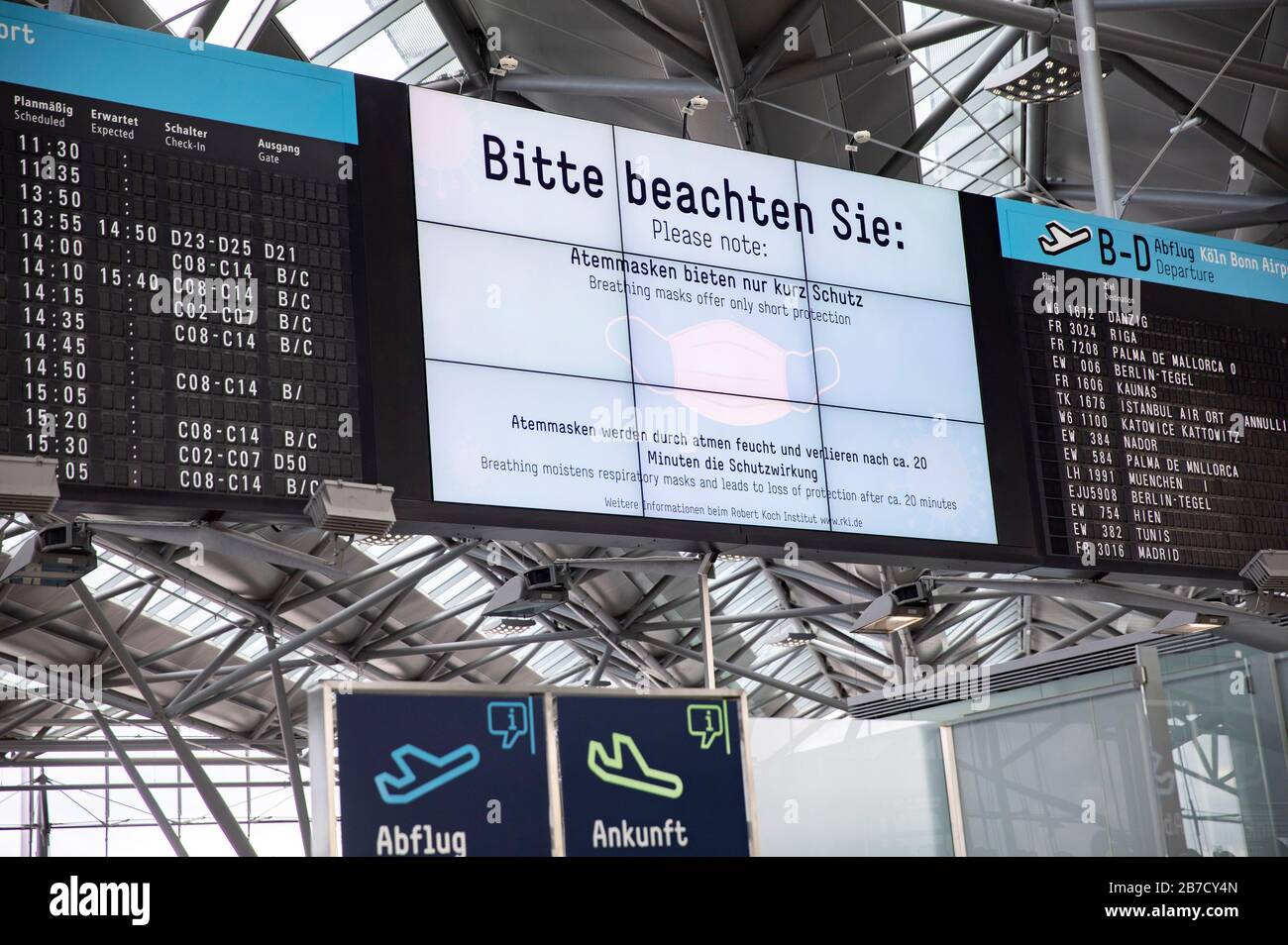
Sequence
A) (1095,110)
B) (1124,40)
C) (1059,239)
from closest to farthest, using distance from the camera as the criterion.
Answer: (1059,239) < (1095,110) < (1124,40)

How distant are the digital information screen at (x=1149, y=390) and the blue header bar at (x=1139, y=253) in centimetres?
1

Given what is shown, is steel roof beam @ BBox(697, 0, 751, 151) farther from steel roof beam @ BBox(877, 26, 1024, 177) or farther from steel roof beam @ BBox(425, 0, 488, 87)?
steel roof beam @ BBox(425, 0, 488, 87)

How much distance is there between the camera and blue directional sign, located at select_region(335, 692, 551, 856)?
24.1ft

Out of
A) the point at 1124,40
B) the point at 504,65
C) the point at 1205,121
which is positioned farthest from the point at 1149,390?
the point at 1205,121

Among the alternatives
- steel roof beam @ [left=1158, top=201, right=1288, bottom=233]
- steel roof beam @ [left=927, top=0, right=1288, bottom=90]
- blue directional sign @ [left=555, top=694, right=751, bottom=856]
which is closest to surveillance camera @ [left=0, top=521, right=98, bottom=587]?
blue directional sign @ [left=555, top=694, right=751, bottom=856]

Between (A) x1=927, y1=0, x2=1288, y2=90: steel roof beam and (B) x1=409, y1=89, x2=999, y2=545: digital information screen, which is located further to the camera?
(A) x1=927, y1=0, x2=1288, y2=90: steel roof beam

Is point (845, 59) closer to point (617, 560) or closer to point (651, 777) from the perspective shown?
point (617, 560)

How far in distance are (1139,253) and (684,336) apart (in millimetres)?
4149

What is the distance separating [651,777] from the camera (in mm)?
8109

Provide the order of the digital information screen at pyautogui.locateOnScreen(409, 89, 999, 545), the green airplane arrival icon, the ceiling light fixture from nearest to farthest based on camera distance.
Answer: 1. the green airplane arrival icon
2. the digital information screen at pyautogui.locateOnScreen(409, 89, 999, 545)
3. the ceiling light fixture

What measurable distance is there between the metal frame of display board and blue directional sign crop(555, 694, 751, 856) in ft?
0.10

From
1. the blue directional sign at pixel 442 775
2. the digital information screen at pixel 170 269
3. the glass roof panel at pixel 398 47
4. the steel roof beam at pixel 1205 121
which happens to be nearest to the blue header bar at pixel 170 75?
the digital information screen at pixel 170 269
